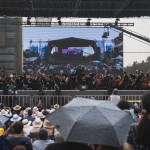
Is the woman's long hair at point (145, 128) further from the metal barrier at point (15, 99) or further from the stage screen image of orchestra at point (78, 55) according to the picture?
the stage screen image of orchestra at point (78, 55)

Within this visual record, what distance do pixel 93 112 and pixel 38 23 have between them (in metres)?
30.2

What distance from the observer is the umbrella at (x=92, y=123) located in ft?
13.4

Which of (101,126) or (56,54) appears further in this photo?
(56,54)

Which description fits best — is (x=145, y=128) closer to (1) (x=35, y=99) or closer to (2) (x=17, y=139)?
(2) (x=17, y=139)

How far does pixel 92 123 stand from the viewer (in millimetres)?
4211
